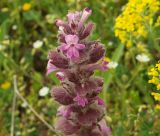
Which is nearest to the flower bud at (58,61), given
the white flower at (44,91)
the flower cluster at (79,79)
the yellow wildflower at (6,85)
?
the flower cluster at (79,79)

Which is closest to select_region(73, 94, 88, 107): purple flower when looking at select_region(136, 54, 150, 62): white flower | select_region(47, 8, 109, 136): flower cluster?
select_region(47, 8, 109, 136): flower cluster

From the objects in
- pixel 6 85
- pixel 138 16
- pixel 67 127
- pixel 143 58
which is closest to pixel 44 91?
pixel 6 85

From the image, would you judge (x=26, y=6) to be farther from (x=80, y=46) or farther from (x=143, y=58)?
(x=80, y=46)

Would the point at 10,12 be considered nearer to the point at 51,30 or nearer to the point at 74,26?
the point at 51,30

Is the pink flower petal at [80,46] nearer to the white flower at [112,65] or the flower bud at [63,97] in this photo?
the flower bud at [63,97]

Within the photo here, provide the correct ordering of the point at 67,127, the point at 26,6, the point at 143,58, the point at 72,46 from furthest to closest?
the point at 26,6 → the point at 143,58 → the point at 67,127 → the point at 72,46

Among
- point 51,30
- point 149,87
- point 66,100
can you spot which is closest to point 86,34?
point 66,100
